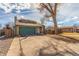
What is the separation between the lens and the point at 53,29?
4.91 feet

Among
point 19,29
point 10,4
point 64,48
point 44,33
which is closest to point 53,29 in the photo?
point 44,33

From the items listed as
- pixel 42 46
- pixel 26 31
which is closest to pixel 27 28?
pixel 26 31

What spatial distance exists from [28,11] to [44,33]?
0.77 ft

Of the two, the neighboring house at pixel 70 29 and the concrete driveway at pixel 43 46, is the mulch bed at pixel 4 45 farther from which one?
the neighboring house at pixel 70 29

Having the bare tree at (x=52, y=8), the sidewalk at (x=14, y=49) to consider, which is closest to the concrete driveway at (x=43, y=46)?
the sidewalk at (x=14, y=49)

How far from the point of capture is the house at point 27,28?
1491 millimetres

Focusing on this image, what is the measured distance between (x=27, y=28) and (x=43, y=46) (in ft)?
0.68

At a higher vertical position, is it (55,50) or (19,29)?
(19,29)

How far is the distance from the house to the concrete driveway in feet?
0.14

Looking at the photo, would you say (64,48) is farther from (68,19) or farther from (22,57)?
(22,57)

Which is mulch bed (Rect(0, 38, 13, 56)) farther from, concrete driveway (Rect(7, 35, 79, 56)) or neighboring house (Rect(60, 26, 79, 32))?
neighboring house (Rect(60, 26, 79, 32))

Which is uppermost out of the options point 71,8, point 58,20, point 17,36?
point 71,8

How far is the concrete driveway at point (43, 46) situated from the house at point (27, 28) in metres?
0.04

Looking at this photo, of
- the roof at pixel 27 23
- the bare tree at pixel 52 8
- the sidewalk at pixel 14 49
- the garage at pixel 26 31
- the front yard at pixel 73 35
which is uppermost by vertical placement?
the bare tree at pixel 52 8
